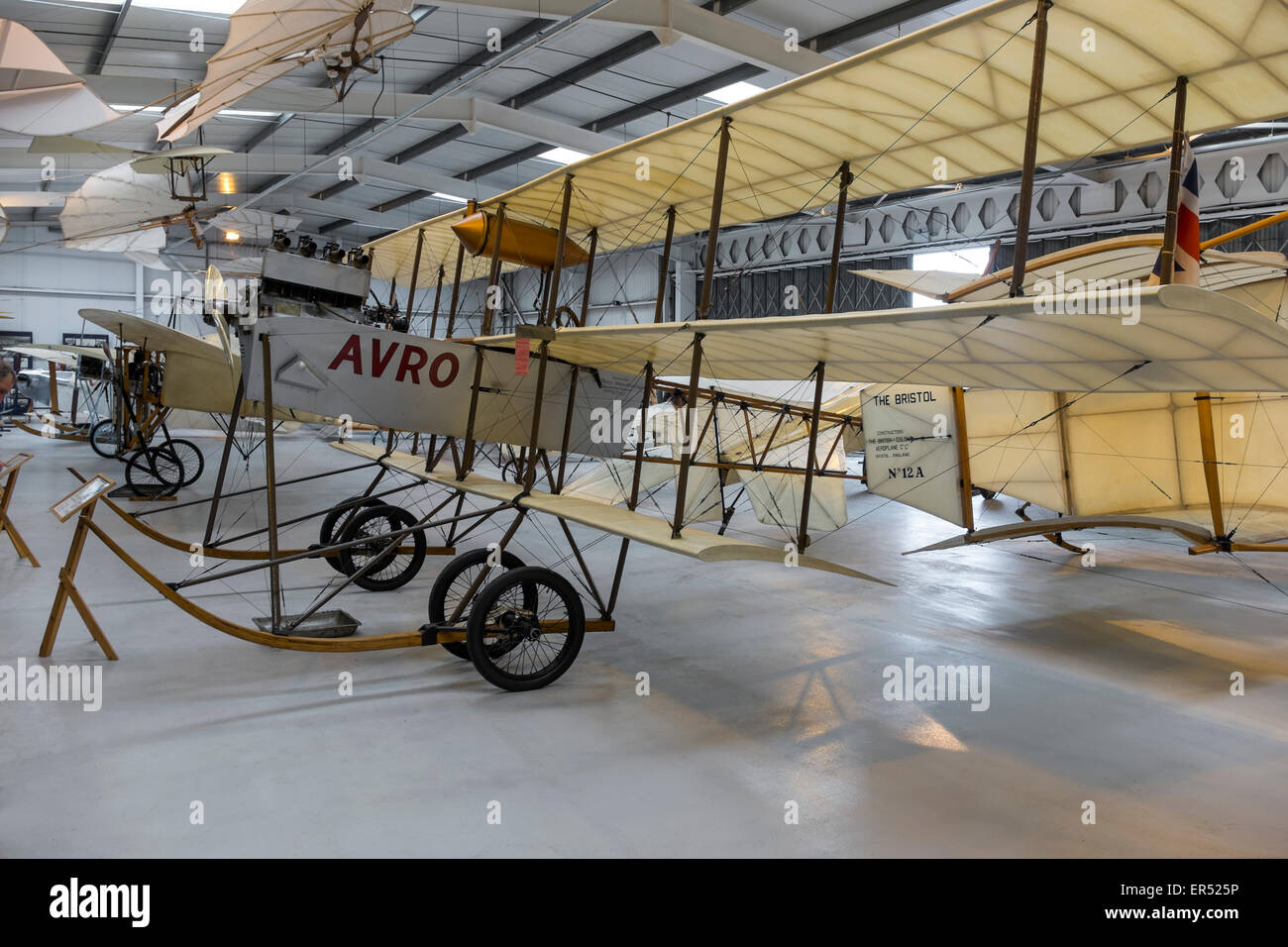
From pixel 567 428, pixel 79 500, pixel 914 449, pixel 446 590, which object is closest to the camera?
pixel 79 500

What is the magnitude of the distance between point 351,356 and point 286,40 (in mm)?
2871

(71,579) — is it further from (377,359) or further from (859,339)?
(859,339)

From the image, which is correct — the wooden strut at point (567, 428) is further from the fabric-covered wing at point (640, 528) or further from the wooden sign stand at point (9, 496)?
the wooden sign stand at point (9, 496)

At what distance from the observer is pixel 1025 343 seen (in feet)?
12.5

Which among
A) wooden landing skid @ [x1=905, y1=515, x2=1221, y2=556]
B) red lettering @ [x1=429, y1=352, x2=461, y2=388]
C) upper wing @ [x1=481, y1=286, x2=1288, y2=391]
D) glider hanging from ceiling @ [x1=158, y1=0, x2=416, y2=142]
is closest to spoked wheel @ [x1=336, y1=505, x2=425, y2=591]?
red lettering @ [x1=429, y1=352, x2=461, y2=388]

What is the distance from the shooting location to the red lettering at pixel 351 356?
5.64 metres

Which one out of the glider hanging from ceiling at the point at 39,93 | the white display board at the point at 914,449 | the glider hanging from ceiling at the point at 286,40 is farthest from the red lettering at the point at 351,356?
the glider hanging from ceiling at the point at 39,93

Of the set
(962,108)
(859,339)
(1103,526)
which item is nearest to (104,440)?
(859,339)

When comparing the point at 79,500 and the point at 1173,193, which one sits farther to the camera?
the point at 79,500

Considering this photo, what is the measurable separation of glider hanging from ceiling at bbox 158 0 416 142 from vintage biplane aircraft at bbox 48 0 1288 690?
67.5 inches

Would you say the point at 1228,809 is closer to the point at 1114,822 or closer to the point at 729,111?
the point at 1114,822

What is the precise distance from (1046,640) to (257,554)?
18.5 feet

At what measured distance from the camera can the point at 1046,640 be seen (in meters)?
5.80
